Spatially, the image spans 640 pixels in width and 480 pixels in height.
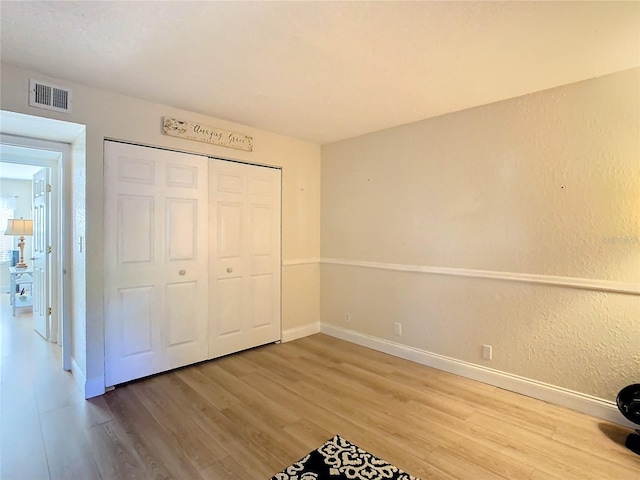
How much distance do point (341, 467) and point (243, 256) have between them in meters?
2.38

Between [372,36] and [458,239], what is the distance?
2025mm

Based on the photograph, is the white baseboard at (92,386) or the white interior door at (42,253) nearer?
the white baseboard at (92,386)

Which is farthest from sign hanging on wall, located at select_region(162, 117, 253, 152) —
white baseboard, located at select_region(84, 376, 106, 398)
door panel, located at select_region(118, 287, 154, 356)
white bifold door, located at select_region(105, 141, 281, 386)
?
white baseboard, located at select_region(84, 376, 106, 398)

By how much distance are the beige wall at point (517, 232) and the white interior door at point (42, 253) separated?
373cm

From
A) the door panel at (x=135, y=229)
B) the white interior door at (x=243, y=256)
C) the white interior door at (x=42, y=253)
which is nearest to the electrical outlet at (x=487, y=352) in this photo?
the white interior door at (x=243, y=256)

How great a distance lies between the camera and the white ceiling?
1678mm

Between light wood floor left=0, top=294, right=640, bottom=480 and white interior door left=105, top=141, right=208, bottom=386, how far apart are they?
0.30m

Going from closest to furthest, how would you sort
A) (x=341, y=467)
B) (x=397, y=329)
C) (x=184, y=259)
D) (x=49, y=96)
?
(x=341, y=467) < (x=49, y=96) < (x=184, y=259) < (x=397, y=329)

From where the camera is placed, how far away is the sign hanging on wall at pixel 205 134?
3.02 m

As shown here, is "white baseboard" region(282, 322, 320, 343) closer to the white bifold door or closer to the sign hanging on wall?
the white bifold door

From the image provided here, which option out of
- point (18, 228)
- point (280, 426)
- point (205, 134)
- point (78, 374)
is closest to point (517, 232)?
point (280, 426)

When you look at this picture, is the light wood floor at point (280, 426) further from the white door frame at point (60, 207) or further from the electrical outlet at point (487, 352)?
the white door frame at point (60, 207)

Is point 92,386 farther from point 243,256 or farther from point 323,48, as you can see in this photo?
point 323,48

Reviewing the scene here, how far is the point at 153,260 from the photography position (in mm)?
2996
